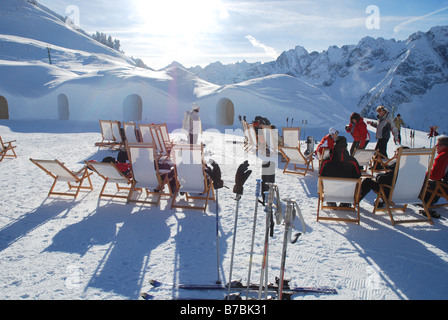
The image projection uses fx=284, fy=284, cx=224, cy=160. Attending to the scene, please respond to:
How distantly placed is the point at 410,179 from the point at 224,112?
17851 mm

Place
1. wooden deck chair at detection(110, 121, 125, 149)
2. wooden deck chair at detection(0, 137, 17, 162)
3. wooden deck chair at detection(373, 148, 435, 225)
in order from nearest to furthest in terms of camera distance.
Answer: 1. wooden deck chair at detection(373, 148, 435, 225)
2. wooden deck chair at detection(0, 137, 17, 162)
3. wooden deck chair at detection(110, 121, 125, 149)

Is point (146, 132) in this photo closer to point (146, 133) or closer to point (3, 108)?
point (146, 133)

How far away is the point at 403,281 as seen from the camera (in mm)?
2953

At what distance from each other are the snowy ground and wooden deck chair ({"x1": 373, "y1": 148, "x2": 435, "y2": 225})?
396 mm

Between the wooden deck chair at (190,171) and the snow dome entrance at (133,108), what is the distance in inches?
673

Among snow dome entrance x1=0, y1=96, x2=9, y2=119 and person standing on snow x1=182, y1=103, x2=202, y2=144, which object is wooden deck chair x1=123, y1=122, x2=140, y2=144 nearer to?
person standing on snow x1=182, y1=103, x2=202, y2=144

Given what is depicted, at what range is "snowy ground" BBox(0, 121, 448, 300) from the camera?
285cm

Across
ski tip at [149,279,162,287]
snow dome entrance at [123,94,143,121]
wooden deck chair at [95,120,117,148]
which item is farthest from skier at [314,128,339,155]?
snow dome entrance at [123,94,143,121]

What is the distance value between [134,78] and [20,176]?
52.2 feet

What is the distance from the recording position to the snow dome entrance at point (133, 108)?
68.5ft

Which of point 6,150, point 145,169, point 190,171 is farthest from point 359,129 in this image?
point 6,150

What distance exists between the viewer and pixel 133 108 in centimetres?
2177

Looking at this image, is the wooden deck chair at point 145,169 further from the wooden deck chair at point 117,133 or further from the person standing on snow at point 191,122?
the wooden deck chair at point 117,133
